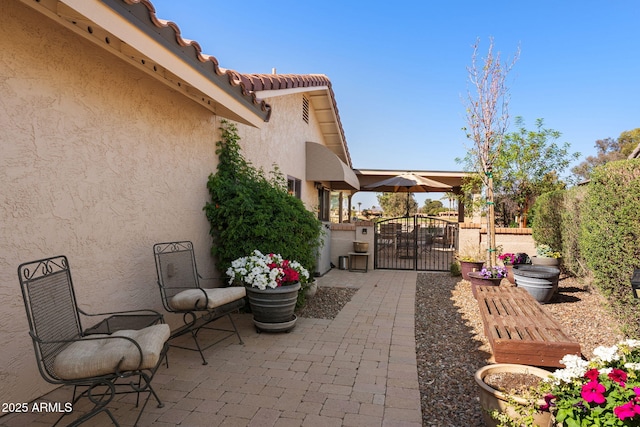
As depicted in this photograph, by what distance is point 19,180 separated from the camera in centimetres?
295

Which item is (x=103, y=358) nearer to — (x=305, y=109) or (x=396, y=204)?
(x=305, y=109)

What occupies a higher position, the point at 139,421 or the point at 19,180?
the point at 19,180

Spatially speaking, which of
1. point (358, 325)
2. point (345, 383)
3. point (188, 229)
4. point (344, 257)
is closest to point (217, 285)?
point (188, 229)

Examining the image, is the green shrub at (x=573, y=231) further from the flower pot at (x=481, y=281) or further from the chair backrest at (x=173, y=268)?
the chair backrest at (x=173, y=268)

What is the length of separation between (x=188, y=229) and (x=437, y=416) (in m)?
4.09

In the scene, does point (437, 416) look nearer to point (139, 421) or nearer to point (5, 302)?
point (139, 421)

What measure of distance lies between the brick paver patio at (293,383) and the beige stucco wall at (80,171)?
914mm

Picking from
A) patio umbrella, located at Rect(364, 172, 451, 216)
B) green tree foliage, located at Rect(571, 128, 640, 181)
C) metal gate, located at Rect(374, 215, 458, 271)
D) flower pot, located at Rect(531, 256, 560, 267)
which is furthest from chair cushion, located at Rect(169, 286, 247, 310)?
green tree foliage, located at Rect(571, 128, 640, 181)

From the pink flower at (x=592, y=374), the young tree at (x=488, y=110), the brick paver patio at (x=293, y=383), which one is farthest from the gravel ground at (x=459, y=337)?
the young tree at (x=488, y=110)

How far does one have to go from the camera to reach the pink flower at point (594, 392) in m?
1.75

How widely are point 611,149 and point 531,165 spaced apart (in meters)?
35.1

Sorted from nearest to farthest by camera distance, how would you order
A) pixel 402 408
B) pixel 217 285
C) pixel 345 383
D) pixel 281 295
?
pixel 402 408, pixel 345 383, pixel 281 295, pixel 217 285

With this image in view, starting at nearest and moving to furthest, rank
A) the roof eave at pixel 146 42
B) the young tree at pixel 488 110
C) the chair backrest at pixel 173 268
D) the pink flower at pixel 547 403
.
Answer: the pink flower at pixel 547 403, the roof eave at pixel 146 42, the chair backrest at pixel 173 268, the young tree at pixel 488 110

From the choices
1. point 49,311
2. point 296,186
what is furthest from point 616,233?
point 296,186
